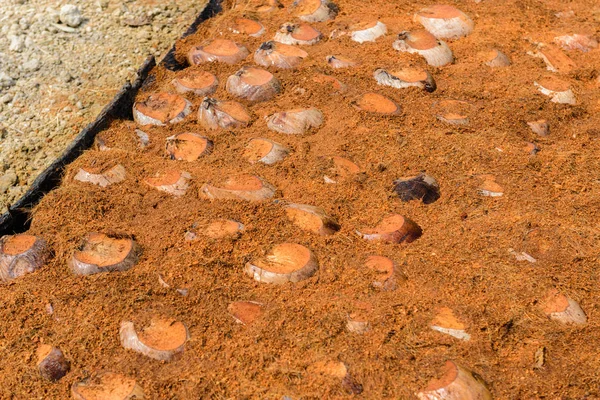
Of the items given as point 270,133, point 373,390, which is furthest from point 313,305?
point 270,133

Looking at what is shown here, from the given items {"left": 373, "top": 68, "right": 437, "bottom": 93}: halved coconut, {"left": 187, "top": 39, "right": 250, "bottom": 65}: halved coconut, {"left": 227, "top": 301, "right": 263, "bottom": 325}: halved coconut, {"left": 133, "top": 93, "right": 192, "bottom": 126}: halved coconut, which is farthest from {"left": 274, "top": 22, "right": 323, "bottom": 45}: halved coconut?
{"left": 227, "top": 301, "right": 263, "bottom": 325}: halved coconut

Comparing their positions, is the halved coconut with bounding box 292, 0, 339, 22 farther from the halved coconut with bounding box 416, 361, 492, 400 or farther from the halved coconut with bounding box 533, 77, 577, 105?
the halved coconut with bounding box 416, 361, 492, 400

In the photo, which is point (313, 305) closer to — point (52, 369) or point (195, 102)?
point (52, 369)

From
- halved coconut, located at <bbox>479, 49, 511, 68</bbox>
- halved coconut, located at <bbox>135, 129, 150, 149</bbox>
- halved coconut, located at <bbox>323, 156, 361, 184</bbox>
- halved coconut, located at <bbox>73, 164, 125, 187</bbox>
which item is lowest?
halved coconut, located at <bbox>135, 129, 150, 149</bbox>

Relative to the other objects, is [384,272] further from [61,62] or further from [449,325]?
[61,62]

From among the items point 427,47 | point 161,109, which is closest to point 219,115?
point 161,109

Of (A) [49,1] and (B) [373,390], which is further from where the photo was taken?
(A) [49,1]

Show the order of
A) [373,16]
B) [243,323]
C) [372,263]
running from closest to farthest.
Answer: [243,323] < [372,263] < [373,16]
